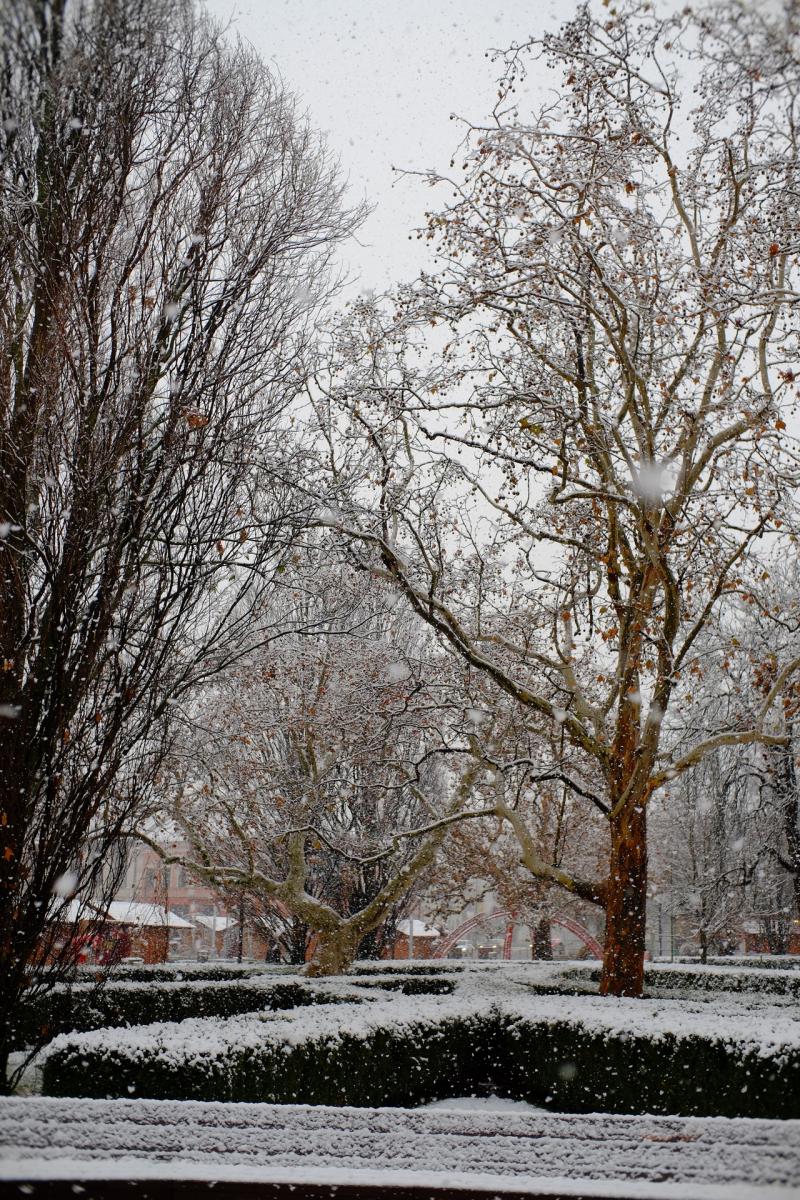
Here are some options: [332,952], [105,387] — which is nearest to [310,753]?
[332,952]

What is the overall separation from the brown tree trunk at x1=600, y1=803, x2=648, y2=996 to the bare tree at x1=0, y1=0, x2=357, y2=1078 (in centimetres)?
464

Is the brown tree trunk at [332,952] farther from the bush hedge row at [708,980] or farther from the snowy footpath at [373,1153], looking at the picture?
the snowy footpath at [373,1153]

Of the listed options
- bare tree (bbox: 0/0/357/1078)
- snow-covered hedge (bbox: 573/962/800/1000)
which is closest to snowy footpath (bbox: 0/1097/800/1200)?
bare tree (bbox: 0/0/357/1078)

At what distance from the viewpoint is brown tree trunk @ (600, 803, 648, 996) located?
9.12m

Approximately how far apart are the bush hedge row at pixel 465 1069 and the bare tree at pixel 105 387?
96 cm

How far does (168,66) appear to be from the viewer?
6.72 m

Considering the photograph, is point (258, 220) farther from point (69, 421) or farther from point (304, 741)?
point (304, 741)

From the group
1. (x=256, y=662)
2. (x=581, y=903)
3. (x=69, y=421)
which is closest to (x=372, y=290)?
(x=69, y=421)

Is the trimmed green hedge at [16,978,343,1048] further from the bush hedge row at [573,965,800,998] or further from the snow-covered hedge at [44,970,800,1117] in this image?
the bush hedge row at [573,965,800,998]

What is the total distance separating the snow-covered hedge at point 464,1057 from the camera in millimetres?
6484

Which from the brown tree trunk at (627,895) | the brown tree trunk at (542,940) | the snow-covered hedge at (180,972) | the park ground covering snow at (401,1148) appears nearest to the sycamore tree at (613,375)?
the brown tree trunk at (627,895)

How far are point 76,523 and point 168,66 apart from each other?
335 cm

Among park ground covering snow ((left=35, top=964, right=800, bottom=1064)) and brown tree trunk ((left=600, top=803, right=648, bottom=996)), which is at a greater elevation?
brown tree trunk ((left=600, top=803, right=648, bottom=996))

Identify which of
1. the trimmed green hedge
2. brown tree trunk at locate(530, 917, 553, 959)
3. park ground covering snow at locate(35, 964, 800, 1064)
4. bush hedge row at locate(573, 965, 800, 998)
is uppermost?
park ground covering snow at locate(35, 964, 800, 1064)
